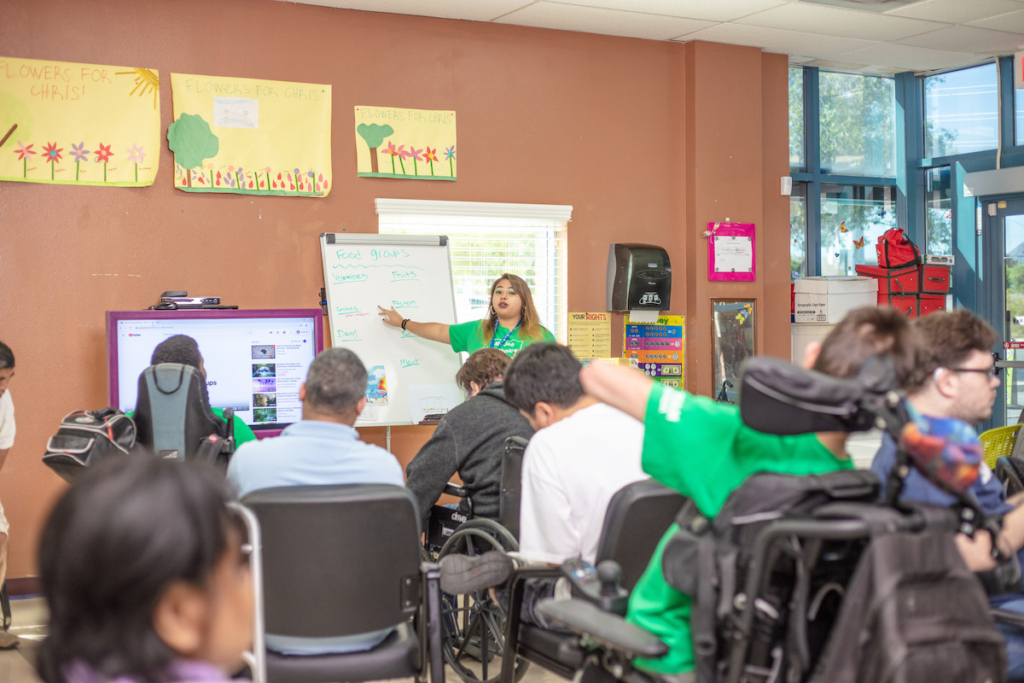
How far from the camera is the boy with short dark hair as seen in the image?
134 inches

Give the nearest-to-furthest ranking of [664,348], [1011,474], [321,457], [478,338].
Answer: [321,457], [1011,474], [478,338], [664,348]

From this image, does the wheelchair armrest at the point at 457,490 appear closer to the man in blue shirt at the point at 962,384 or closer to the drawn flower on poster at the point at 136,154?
the man in blue shirt at the point at 962,384

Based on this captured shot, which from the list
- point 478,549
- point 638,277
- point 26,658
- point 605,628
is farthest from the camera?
point 638,277

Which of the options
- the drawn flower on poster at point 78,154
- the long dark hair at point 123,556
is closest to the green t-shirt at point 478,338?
the drawn flower on poster at point 78,154

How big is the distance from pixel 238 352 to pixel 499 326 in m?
1.29

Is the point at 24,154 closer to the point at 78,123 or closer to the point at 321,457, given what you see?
the point at 78,123

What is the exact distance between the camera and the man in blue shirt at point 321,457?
86.0 inches

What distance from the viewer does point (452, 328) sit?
465 centimetres

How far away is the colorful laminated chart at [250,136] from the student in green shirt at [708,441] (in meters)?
3.25

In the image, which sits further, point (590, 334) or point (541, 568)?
point (590, 334)

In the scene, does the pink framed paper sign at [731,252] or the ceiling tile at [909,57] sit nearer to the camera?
the pink framed paper sign at [731,252]

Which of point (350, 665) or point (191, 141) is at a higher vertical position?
point (191, 141)

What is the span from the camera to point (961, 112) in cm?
648

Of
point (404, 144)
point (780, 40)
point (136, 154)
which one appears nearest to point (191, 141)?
point (136, 154)
